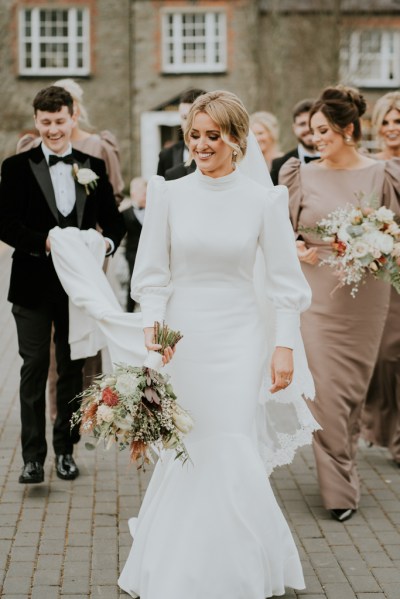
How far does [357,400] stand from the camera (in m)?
6.30

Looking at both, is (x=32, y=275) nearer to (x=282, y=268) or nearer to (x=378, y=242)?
(x=378, y=242)

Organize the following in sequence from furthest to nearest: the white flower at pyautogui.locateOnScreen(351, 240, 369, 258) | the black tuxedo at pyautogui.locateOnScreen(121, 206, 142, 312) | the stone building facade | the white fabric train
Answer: the stone building facade → the black tuxedo at pyautogui.locateOnScreen(121, 206, 142, 312) → the white flower at pyautogui.locateOnScreen(351, 240, 369, 258) → the white fabric train

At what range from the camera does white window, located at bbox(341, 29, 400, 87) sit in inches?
1426

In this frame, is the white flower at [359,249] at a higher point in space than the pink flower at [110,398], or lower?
higher

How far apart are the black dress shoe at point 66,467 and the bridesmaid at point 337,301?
5.51 feet

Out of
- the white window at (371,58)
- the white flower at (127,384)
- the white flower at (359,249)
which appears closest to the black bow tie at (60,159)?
the white flower at (359,249)

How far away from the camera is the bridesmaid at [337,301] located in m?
6.15

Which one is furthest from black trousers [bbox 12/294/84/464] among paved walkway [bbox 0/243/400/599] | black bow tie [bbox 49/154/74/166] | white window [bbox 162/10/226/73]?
white window [bbox 162/10/226/73]

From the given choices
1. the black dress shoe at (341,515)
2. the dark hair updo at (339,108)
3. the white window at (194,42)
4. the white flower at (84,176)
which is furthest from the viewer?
the white window at (194,42)

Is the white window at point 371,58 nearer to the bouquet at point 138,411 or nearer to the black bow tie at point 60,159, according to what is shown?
the black bow tie at point 60,159

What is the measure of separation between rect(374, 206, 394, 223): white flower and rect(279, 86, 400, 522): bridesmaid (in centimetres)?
31

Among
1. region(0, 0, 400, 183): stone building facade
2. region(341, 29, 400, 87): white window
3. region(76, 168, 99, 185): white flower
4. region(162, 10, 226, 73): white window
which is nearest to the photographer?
region(76, 168, 99, 185): white flower

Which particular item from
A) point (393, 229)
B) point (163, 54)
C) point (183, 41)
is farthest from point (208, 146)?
point (183, 41)

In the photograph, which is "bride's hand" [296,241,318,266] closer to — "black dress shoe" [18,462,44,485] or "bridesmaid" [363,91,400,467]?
"bridesmaid" [363,91,400,467]
